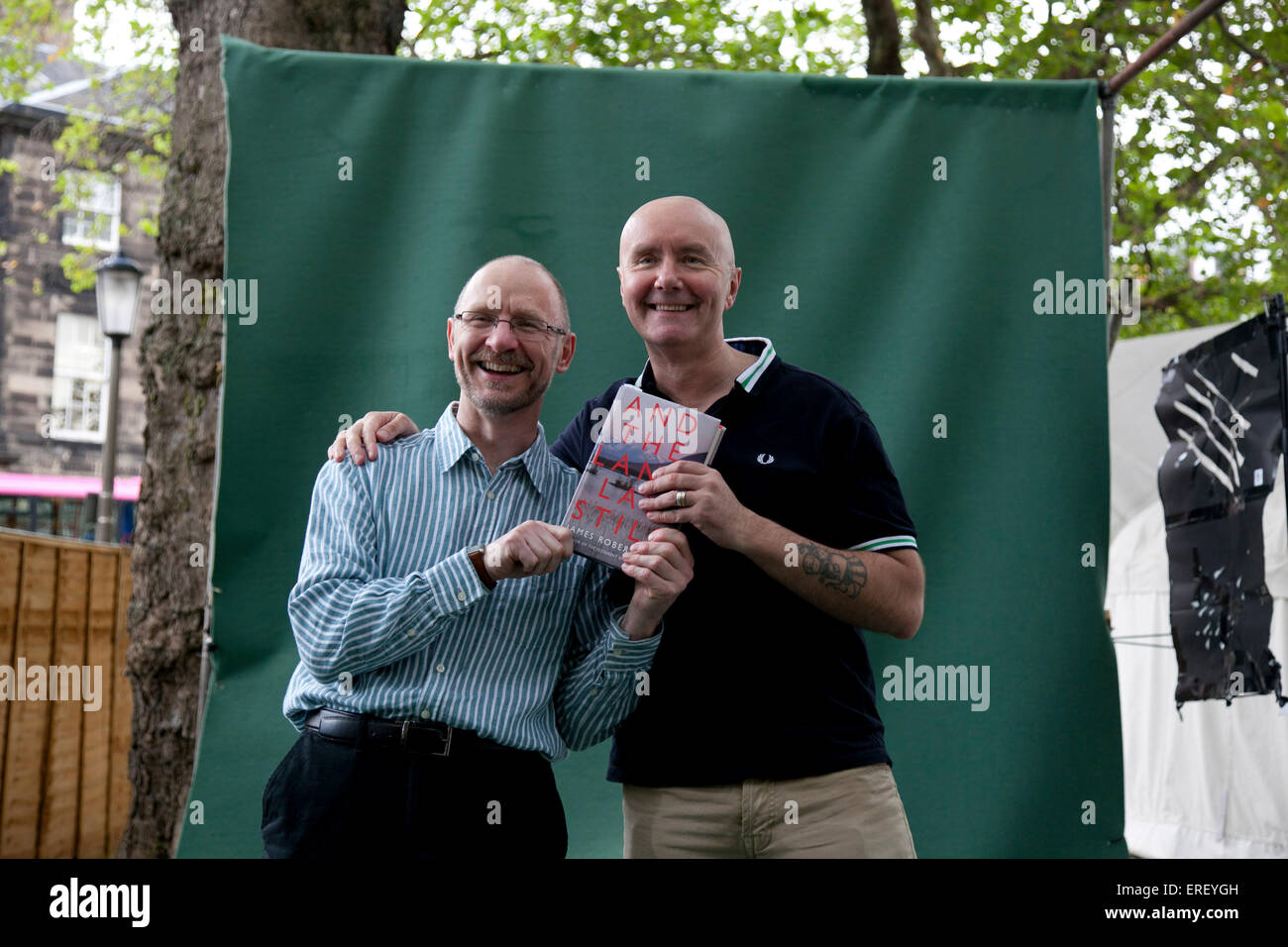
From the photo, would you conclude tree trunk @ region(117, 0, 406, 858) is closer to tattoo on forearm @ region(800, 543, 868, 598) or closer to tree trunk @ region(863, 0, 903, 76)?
tattoo on forearm @ region(800, 543, 868, 598)

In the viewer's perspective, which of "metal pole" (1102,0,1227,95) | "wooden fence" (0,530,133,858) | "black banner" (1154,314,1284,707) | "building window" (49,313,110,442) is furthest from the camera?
"building window" (49,313,110,442)

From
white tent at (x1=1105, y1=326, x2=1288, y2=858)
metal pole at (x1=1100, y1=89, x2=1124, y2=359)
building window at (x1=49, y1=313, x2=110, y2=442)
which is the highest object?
building window at (x1=49, y1=313, x2=110, y2=442)

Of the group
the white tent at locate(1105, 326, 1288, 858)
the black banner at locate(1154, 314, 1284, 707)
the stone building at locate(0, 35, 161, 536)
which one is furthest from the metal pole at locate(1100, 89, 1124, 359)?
the stone building at locate(0, 35, 161, 536)

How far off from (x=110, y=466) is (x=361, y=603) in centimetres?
746

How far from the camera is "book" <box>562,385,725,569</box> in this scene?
2.30 m

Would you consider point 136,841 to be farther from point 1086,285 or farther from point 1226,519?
point 1226,519

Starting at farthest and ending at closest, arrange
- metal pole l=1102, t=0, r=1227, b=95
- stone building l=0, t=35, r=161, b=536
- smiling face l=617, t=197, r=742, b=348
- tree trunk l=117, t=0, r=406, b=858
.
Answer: stone building l=0, t=35, r=161, b=536, tree trunk l=117, t=0, r=406, b=858, metal pole l=1102, t=0, r=1227, b=95, smiling face l=617, t=197, r=742, b=348

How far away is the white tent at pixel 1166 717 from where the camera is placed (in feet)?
24.2

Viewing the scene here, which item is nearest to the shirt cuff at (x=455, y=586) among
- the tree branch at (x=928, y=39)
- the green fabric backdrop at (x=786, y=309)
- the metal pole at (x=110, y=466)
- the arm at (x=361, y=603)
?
the arm at (x=361, y=603)

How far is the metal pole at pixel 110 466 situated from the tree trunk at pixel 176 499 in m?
4.78

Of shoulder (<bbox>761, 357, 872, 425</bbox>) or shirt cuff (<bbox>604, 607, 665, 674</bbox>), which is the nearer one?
shirt cuff (<bbox>604, 607, 665, 674</bbox>)
